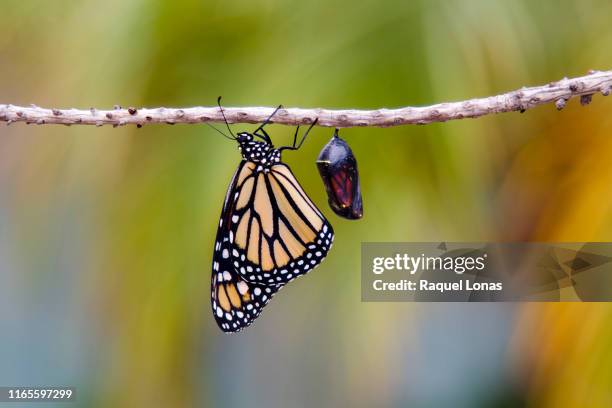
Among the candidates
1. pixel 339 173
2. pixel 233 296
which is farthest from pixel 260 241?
pixel 339 173

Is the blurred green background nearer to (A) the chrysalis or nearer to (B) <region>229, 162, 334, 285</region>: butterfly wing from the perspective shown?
(B) <region>229, 162, 334, 285</region>: butterfly wing

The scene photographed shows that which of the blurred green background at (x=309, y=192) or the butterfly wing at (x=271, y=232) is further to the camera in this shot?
the blurred green background at (x=309, y=192)

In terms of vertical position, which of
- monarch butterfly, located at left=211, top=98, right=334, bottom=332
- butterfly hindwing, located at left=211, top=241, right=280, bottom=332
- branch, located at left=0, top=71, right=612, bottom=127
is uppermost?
branch, located at left=0, top=71, right=612, bottom=127
